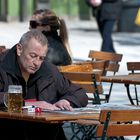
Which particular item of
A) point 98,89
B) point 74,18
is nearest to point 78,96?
point 98,89

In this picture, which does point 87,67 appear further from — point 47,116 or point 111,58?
point 47,116

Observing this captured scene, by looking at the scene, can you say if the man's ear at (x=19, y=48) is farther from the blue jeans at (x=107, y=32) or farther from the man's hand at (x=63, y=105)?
the blue jeans at (x=107, y=32)

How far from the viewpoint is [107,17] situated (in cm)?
1734

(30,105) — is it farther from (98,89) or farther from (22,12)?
(22,12)

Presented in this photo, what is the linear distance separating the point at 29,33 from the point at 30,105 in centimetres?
48

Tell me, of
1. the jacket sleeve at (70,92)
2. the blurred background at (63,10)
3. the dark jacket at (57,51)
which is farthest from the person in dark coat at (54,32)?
the blurred background at (63,10)

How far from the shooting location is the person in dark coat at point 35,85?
5906 mm

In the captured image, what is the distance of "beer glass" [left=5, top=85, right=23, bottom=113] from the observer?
5.68 meters

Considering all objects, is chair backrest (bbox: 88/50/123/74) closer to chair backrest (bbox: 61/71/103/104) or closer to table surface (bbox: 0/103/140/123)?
chair backrest (bbox: 61/71/103/104)

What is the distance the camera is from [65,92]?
6.24 meters

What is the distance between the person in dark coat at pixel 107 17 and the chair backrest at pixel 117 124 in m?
11.8

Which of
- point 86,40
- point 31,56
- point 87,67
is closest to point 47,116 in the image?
point 31,56

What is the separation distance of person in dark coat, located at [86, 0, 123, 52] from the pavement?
19.3 inches

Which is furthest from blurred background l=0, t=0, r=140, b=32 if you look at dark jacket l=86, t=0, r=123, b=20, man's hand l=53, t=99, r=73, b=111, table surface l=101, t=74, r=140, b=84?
man's hand l=53, t=99, r=73, b=111
